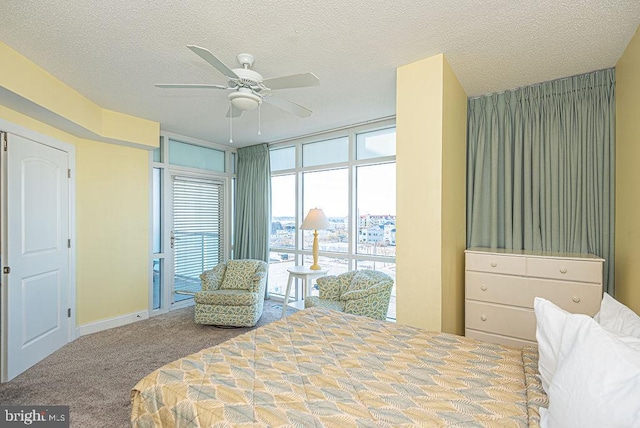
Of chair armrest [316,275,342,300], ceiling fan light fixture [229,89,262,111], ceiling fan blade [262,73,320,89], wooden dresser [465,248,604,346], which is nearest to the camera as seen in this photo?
ceiling fan blade [262,73,320,89]

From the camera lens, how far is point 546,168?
3010 mm

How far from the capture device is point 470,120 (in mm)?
3391

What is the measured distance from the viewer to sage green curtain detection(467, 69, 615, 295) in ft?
9.06

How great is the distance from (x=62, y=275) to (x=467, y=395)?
13.3 feet

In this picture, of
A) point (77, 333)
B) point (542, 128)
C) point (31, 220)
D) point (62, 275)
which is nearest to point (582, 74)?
point (542, 128)

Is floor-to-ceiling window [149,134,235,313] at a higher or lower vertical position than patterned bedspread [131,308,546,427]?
higher

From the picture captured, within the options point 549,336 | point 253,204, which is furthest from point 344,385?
point 253,204

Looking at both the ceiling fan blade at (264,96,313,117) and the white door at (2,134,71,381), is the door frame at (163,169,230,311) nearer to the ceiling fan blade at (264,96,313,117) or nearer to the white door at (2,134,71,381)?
the white door at (2,134,71,381)

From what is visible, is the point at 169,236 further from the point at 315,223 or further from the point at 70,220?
the point at 315,223

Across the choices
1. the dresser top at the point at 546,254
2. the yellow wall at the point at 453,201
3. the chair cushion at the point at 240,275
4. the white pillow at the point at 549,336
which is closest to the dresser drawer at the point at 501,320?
the yellow wall at the point at 453,201

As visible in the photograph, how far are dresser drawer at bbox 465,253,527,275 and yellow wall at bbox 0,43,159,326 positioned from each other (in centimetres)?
406

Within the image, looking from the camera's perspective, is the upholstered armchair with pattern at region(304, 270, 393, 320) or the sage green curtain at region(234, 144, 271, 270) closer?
the upholstered armchair with pattern at region(304, 270, 393, 320)

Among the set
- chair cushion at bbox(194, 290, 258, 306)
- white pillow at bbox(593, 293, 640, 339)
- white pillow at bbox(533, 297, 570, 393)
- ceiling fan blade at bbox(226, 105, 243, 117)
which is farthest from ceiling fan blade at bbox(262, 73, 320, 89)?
chair cushion at bbox(194, 290, 258, 306)

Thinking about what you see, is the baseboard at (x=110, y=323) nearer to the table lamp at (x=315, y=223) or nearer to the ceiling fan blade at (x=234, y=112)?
the table lamp at (x=315, y=223)
